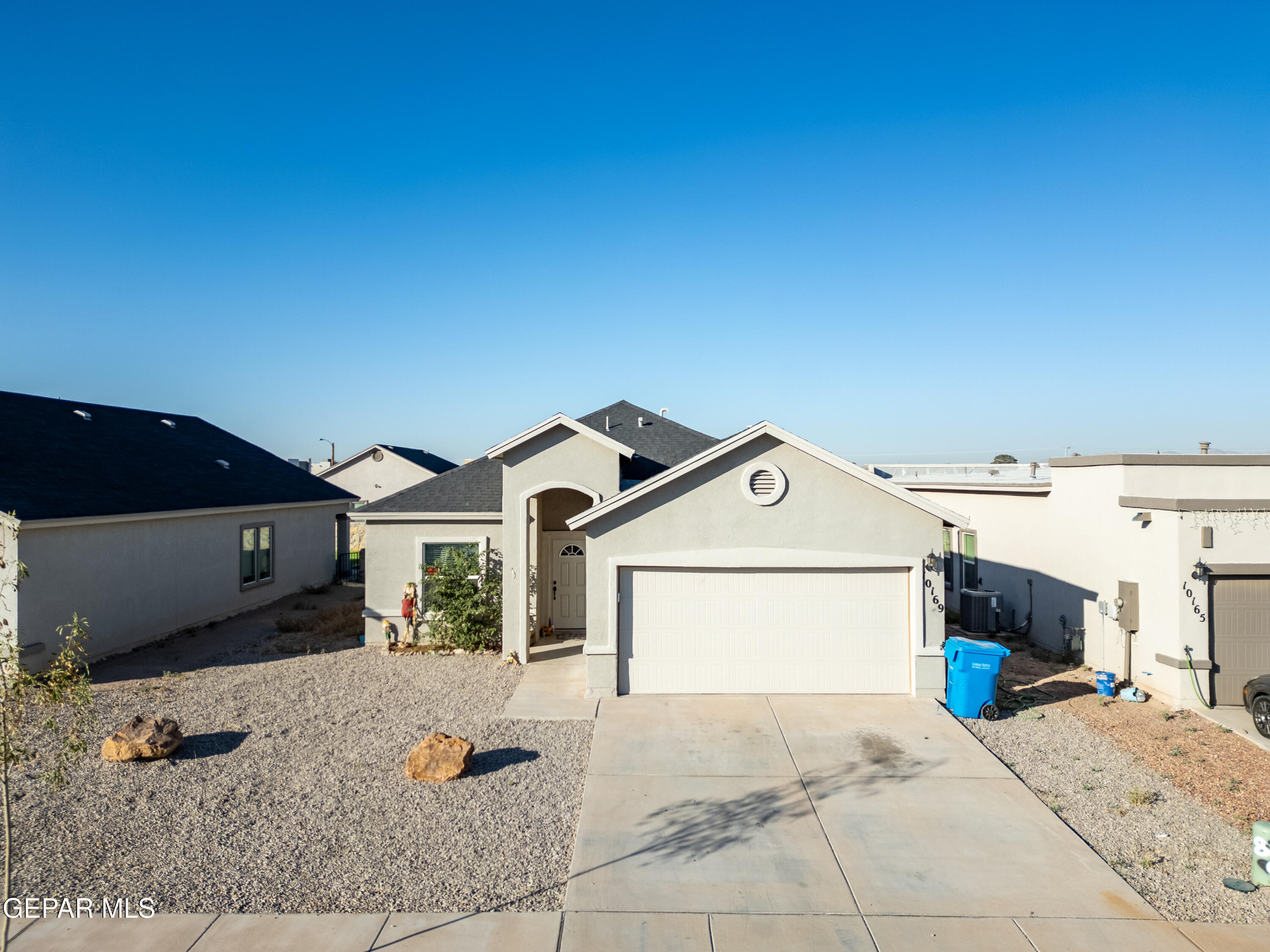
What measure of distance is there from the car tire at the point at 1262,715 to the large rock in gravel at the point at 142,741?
1508 centimetres

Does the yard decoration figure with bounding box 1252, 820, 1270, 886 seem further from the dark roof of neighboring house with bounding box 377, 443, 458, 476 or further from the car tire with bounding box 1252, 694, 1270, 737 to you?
the dark roof of neighboring house with bounding box 377, 443, 458, 476

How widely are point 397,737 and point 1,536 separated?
8451 millimetres

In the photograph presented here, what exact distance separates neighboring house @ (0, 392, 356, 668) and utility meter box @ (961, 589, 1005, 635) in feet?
61.0

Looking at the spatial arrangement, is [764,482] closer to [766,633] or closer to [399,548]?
[766,633]

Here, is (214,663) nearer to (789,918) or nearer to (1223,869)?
(789,918)

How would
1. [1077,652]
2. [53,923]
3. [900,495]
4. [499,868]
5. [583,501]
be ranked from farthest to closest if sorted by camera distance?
[583,501]
[1077,652]
[900,495]
[499,868]
[53,923]

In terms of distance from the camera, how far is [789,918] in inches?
230

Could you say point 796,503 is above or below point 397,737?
above

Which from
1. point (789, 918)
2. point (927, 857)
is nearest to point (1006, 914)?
point (927, 857)

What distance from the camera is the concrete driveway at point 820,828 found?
20.1ft

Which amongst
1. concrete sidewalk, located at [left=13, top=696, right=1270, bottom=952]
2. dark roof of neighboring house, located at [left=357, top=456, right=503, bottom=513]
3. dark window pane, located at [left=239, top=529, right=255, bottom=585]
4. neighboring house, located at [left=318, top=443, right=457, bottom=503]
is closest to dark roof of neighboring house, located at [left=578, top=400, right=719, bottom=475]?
dark roof of neighboring house, located at [left=357, top=456, right=503, bottom=513]

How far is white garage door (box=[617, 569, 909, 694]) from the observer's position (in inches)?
460

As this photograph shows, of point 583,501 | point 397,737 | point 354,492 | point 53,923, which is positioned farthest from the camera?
point 354,492
